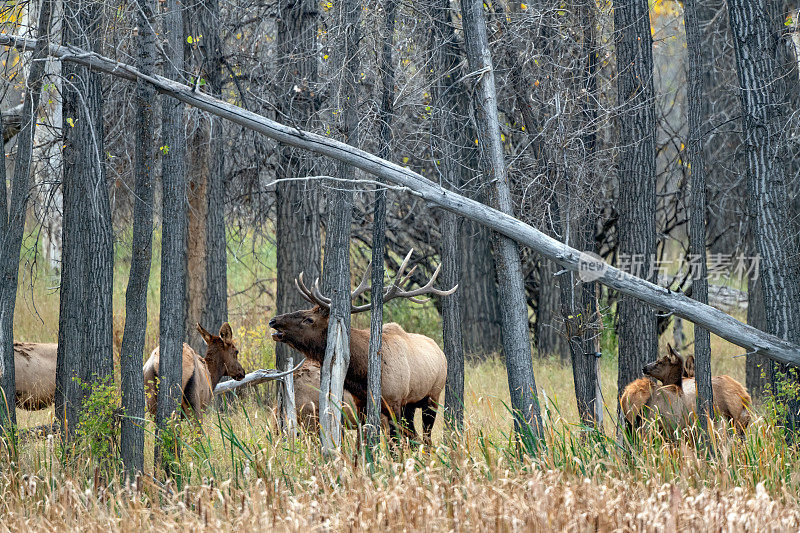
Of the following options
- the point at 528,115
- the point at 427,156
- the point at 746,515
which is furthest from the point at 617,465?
the point at 427,156

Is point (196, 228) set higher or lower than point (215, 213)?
lower

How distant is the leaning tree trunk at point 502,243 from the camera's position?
7.55 metres

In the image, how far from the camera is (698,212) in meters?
9.08

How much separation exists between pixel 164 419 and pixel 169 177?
2074mm

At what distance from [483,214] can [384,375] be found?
2719 mm

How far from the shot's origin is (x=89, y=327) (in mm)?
7672

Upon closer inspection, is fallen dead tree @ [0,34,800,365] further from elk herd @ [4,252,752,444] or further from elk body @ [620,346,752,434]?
elk body @ [620,346,752,434]

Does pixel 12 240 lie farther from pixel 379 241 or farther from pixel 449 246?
pixel 449 246

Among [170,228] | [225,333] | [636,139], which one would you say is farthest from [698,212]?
[170,228]

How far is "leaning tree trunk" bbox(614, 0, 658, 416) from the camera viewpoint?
31.0 feet

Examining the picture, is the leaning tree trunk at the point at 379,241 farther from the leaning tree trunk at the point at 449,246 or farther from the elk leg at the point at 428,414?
the elk leg at the point at 428,414

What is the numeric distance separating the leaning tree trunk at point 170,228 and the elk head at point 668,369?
4790 millimetres

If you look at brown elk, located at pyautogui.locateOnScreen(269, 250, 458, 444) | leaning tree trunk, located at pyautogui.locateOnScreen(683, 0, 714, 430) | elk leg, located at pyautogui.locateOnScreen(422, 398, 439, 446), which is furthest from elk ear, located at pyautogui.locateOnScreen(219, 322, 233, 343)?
leaning tree trunk, located at pyautogui.locateOnScreen(683, 0, 714, 430)

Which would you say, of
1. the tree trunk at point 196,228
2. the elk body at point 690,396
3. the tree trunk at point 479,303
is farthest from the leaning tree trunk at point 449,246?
the tree trunk at point 479,303
